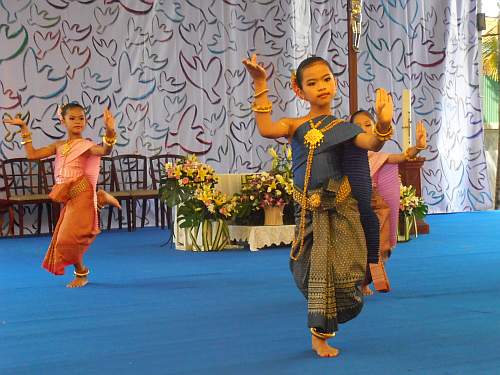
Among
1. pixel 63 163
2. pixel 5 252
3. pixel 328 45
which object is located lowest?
pixel 5 252

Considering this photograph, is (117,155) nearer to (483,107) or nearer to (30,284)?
(30,284)

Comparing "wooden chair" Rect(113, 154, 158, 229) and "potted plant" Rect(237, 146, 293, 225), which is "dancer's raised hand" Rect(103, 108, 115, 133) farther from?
"wooden chair" Rect(113, 154, 158, 229)

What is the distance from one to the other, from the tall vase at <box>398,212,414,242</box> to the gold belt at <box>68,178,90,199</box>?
3684mm

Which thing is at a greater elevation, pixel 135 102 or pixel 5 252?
pixel 135 102

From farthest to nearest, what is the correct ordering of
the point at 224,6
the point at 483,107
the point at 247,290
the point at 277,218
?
1. the point at 483,107
2. the point at 224,6
3. the point at 277,218
4. the point at 247,290

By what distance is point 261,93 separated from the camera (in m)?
3.48

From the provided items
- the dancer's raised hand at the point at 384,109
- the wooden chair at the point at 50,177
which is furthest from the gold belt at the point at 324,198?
the wooden chair at the point at 50,177

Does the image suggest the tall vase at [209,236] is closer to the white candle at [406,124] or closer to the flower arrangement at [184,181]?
the flower arrangement at [184,181]

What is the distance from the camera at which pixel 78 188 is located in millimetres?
5656

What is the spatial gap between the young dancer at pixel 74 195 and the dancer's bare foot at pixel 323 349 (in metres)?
2.59

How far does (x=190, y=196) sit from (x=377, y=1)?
5988 millimetres

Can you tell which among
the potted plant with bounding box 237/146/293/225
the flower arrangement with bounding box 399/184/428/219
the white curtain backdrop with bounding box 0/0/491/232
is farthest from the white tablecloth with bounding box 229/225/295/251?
the white curtain backdrop with bounding box 0/0/491/232

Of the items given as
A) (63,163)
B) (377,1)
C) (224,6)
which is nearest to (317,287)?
(63,163)

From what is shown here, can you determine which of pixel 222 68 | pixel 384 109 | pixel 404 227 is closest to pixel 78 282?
pixel 384 109
